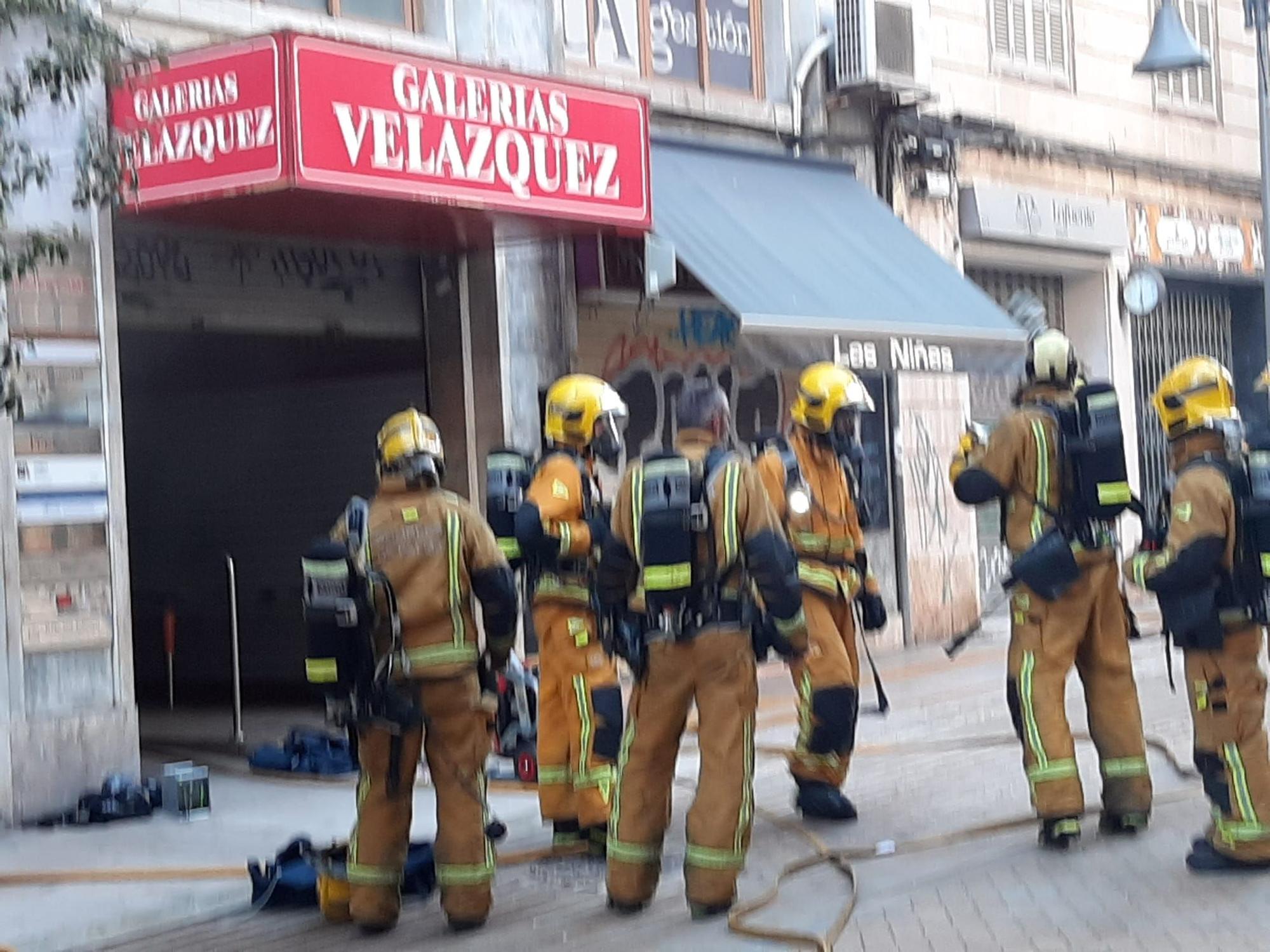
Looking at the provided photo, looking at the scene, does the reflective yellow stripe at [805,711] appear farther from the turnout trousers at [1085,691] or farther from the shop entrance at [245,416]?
the shop entrance at [245,416]

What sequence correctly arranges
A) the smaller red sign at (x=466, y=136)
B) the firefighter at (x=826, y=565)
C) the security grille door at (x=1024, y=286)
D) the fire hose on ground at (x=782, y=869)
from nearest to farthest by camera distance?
the fire hose on ground at (x=782, y=869) < the firefighter at (x=826, y=565) < the smaller red sign at (x=466, y=136) < the security grille door at (x=1024, y=286)

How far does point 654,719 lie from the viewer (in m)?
6.96

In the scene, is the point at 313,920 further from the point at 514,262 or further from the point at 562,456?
the point at 514,262

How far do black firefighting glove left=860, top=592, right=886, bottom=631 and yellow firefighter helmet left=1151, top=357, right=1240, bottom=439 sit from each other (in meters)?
2.06

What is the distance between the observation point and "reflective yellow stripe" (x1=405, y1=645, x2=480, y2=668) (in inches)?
273

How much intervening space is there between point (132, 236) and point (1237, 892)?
6.96 meters

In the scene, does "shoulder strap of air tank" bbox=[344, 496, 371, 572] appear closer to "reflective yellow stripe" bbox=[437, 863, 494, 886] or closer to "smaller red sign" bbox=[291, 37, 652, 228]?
"reflective yellow stripe" bbox=[437, 863, 494, 886]

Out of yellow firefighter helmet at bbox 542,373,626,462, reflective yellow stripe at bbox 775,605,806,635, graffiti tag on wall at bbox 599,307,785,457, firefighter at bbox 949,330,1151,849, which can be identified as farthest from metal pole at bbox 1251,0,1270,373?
reflective yellow stripe at bbox 775,605,806,635

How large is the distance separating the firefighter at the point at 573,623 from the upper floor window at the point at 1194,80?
43.9 ft

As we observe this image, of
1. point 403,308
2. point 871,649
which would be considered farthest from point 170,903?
point 871,649

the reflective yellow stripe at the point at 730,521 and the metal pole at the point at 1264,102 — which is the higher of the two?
the metal pole at the point at 1264,102

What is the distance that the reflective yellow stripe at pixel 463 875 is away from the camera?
694 cm

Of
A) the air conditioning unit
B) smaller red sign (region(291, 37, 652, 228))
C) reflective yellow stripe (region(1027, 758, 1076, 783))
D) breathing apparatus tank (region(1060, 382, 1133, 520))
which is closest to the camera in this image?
breathing apparatus tank (region(1060, 382, 1133, 520))

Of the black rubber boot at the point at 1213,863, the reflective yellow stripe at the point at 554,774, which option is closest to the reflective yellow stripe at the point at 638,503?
the reflective yellow stripe at the point at 554,774
